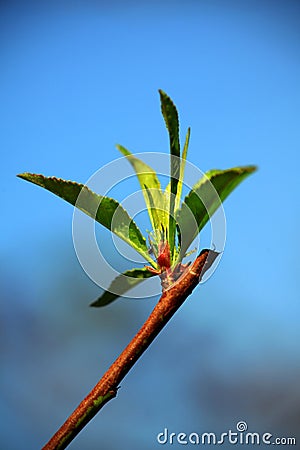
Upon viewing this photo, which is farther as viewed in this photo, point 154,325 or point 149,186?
point 149,186

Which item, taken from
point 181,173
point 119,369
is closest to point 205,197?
point 181,173

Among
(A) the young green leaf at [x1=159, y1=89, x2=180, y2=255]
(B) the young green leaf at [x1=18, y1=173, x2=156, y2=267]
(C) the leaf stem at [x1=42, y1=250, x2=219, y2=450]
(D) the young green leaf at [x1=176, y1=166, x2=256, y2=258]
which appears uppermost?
(A) the young green leaf at [x1=159, y1=89, x2=180, y2=255]

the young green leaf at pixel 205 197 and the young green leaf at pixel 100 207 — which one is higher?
the young green leaf at pixel 205 197

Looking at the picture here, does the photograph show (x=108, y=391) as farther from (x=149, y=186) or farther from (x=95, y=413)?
(x=149, y=186)

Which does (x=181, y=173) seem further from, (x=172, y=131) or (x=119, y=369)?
(x=119, y=369)

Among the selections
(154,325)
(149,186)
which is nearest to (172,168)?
(149,186)

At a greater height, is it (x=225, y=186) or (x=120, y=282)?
(x=225, y=186)
